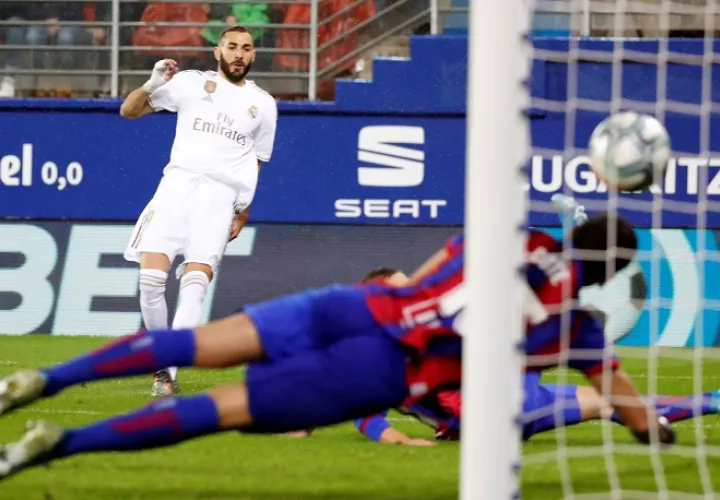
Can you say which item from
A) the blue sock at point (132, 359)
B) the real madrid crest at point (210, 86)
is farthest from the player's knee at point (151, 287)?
the blue sock at point (132, 359)

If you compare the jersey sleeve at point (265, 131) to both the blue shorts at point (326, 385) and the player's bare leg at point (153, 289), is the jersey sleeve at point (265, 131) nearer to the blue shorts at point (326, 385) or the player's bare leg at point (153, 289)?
the player's bare leg at point (153, 289)

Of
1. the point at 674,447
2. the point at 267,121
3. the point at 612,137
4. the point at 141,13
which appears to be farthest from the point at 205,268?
the point at 141,13

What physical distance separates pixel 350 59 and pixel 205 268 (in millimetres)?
4768

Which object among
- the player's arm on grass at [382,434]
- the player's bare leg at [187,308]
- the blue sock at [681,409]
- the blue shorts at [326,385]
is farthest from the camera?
the player's bare leg at [187,308]

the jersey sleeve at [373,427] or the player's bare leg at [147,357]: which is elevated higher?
the player's bare leg at [147,357]

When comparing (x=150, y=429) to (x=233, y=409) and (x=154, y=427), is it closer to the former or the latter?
(x=154, y=427)

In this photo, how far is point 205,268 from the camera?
8055mm

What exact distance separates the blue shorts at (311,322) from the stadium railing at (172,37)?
25.1ft

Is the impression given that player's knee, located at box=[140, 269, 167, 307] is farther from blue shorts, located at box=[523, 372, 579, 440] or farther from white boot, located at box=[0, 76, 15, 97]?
white boot, located at box=[0, 76, 15, 97]

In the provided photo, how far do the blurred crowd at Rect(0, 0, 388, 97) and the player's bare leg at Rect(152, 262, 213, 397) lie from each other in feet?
15.7

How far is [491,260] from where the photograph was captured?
12.7 feet

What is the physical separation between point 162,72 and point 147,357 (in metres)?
3.28

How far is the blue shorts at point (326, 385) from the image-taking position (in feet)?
15.0

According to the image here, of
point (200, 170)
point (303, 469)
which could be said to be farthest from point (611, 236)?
point (200, 170)
